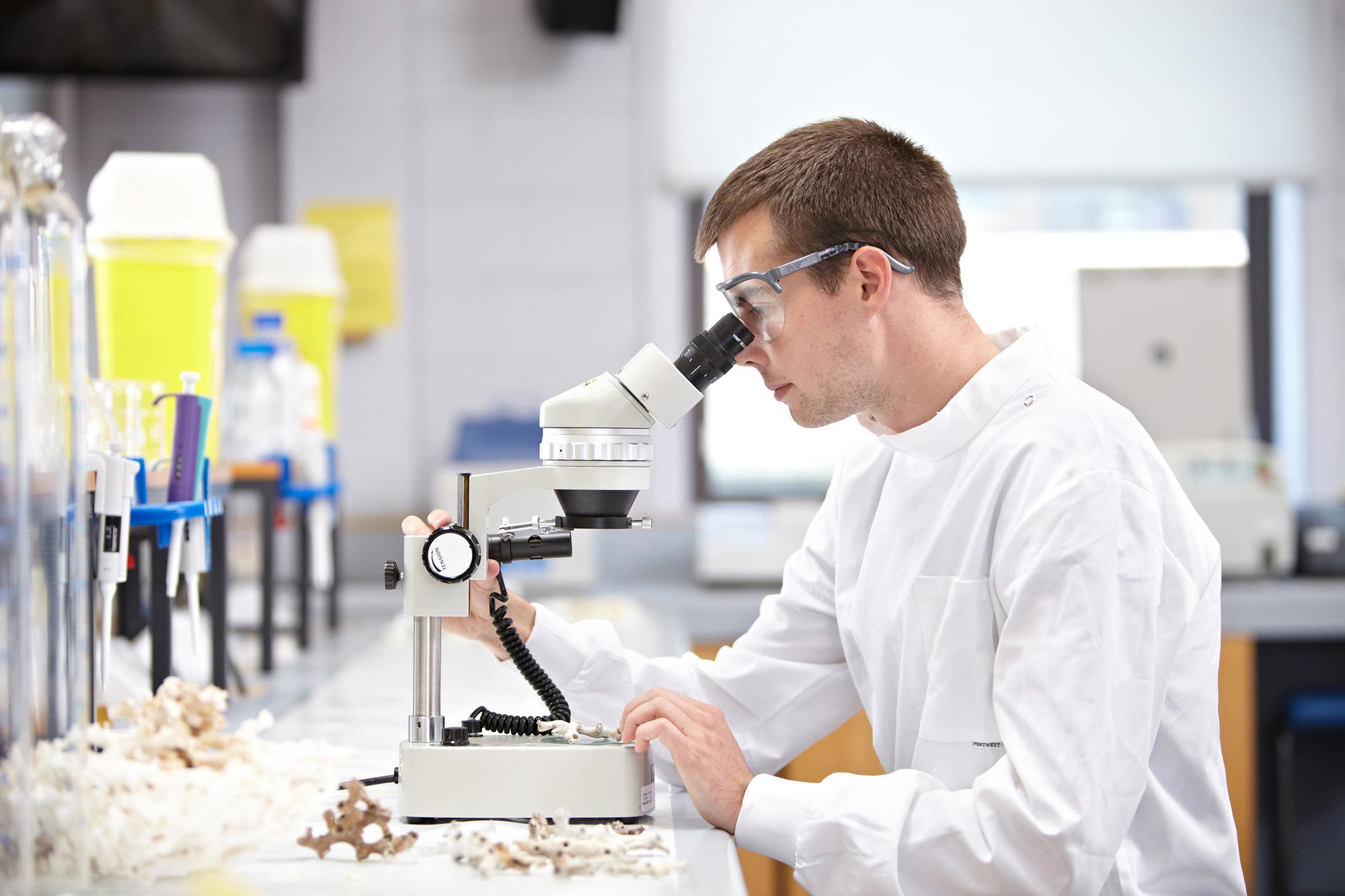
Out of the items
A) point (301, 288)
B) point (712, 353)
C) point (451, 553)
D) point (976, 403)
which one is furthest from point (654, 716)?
point (301, 288)

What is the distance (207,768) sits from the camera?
3.14 ft

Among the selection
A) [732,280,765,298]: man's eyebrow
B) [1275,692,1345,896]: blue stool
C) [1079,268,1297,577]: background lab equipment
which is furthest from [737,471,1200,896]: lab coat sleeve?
[1079,268,1297,577]: background lab equipment

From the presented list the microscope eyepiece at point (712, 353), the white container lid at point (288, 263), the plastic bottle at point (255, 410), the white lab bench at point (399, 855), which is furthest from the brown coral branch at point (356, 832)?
the white container lid at point (288, 263)

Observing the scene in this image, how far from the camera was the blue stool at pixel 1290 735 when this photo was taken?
118 inches

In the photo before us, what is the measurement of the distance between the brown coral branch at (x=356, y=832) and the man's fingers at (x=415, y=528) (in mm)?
240

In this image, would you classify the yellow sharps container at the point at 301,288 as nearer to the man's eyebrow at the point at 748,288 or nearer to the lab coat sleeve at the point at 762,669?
the lab coat sleeve at the point at 762,669

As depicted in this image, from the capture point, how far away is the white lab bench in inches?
36.5

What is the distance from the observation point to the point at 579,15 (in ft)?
11.0

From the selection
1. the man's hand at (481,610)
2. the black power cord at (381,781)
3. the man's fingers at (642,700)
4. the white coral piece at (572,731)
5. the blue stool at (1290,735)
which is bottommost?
the blue stool at (1290,735)

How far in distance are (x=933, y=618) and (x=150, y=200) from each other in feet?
4.17

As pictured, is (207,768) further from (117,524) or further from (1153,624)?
(1153,624)

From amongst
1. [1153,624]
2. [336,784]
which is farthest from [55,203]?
[1153,624]

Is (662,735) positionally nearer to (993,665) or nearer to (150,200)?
(993,665)

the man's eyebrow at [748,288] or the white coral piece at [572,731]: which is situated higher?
the man's eyebrow at [748,288]
